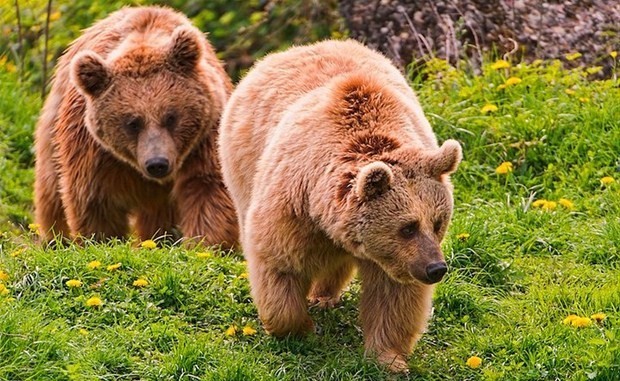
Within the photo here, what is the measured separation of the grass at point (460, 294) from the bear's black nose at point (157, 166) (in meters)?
0.62

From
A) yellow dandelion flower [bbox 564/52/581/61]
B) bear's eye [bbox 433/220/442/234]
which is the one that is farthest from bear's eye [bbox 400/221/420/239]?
yellow dandelion flower [bbox 564/52/581/61]

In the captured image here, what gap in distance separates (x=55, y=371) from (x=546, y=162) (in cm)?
411

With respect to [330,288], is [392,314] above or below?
above

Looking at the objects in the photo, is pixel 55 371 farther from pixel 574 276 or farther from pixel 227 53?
pixel 227 53

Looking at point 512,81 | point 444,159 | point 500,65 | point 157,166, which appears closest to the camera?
point 444,159

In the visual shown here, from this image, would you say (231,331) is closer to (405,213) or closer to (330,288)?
(330,288)

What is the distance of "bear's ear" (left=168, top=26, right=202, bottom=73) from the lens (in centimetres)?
798

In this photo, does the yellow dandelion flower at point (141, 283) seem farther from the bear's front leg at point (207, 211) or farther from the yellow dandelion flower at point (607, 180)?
the yellow dandelion flower at point (607, 180)

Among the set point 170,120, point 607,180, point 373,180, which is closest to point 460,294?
point 373,180

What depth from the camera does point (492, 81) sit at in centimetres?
916

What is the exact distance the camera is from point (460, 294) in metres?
6.80

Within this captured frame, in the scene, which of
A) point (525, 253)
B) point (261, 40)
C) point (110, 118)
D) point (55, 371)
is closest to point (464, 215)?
point (525, 253)

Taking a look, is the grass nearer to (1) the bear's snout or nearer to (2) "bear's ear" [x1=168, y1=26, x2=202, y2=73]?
(1) the bear's snout

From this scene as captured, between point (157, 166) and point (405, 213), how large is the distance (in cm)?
246
